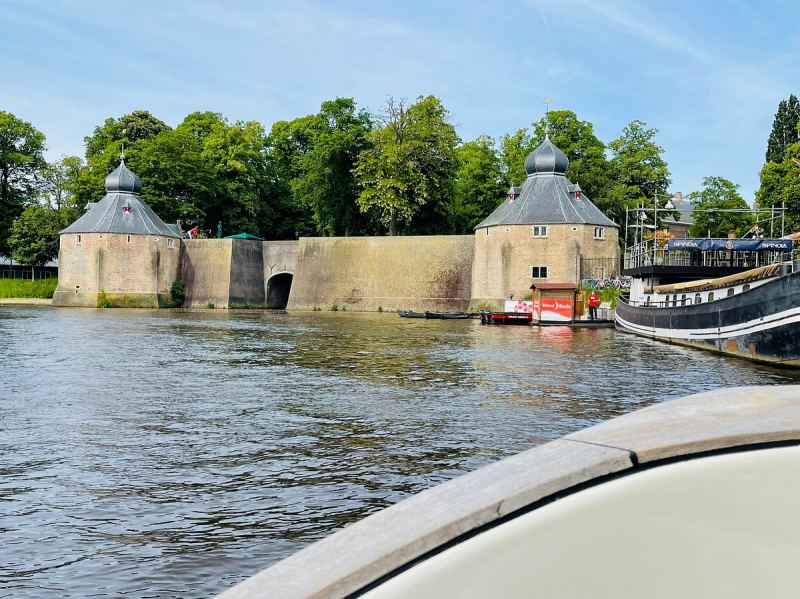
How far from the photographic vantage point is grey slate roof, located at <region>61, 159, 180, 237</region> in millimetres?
64500

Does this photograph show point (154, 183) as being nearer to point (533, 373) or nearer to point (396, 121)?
point (396, 121)

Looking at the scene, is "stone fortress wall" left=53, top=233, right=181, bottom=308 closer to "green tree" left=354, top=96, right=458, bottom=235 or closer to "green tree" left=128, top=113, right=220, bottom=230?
"green tree" left=128, top=113, right=220, bottom=230

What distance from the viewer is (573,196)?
5500 cm

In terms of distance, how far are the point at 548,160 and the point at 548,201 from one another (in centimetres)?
303

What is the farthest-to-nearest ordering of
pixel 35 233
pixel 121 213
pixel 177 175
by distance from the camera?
pixel 35 233
pixel 177 175
pixel 121 213

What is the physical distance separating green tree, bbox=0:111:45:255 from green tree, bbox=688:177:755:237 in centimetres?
5768

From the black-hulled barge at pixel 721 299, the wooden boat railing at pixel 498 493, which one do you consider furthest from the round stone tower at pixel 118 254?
the wooden boat railing at pixel 498 493

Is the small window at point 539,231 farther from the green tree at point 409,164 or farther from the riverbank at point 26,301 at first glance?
the riverbank at point 26,301

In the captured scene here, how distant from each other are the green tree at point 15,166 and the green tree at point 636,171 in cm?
4959

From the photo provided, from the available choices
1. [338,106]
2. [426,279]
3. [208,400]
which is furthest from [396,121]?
[208,400]

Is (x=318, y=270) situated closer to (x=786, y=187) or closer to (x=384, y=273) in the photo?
(x=384, y=273)

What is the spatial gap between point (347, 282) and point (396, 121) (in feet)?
40.7

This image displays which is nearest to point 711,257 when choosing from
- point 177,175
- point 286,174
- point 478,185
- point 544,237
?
point 544,237

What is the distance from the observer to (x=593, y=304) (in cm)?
4741
